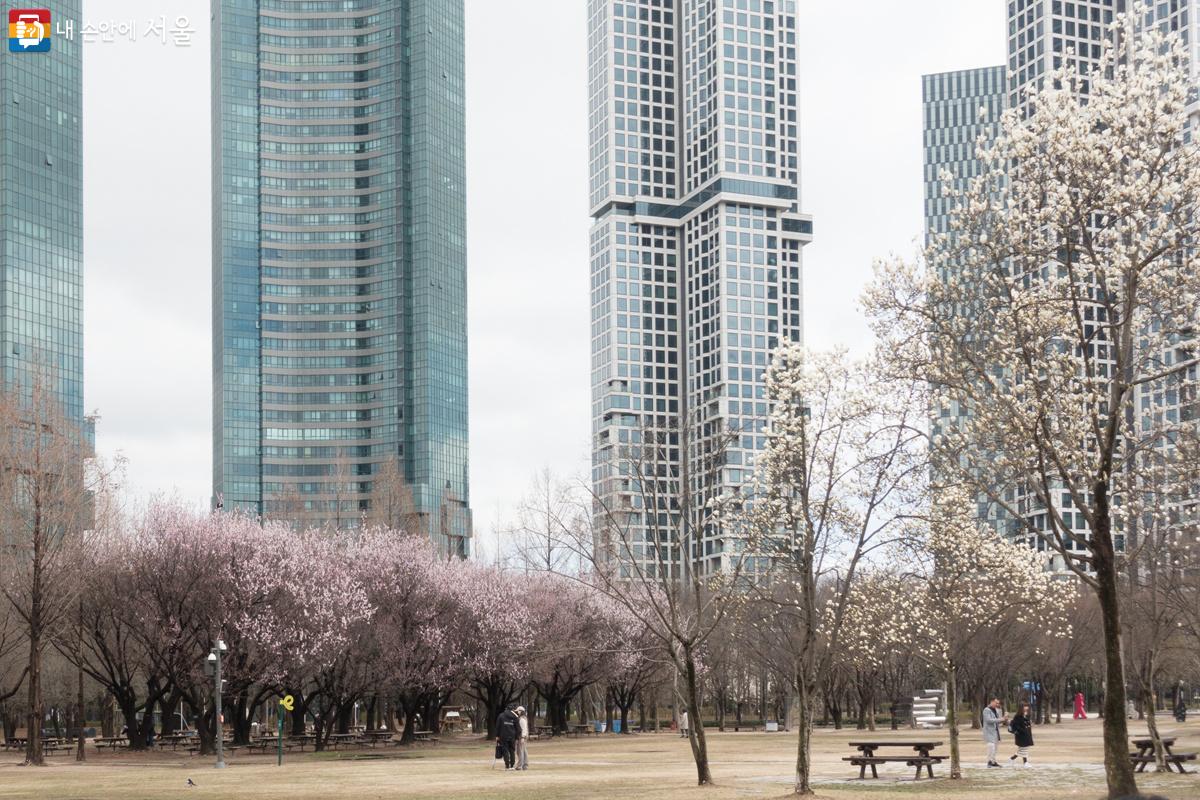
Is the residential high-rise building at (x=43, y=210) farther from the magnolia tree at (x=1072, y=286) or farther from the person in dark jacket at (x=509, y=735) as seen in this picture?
the magnolia tree at (x=1072, y=286)

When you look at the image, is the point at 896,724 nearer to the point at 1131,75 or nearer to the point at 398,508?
the point at 398,508

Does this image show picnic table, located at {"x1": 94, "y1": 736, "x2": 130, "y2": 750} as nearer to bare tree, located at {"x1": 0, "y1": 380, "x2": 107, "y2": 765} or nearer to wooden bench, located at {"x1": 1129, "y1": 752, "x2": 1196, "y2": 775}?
bare tree, located at {"x1": 0, "y1": 380, "x2": 107, "y2": 765}

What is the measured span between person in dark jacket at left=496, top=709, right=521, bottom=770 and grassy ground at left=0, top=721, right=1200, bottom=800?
0.52 meters

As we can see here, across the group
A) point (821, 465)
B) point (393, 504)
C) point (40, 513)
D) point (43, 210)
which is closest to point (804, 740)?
point (821, 465)

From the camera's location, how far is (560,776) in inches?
1564

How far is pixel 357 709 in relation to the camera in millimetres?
137125

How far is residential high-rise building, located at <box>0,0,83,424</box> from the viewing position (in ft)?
600

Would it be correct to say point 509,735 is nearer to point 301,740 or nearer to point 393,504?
point 301,740

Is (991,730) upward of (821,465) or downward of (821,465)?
downward

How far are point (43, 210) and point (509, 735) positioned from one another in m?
165

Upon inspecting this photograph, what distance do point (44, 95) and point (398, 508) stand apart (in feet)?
411

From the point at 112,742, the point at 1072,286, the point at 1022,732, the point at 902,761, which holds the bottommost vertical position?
the point at 112,742

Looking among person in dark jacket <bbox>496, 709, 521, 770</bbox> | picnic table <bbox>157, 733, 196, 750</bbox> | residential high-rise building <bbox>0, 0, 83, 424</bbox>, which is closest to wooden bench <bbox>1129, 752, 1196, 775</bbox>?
person in dark jacket <bbox>496, 709, 521, 770</bbox>

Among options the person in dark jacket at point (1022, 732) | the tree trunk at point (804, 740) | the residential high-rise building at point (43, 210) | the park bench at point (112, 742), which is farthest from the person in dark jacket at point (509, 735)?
the residential high-rise building at point (43, 210)
